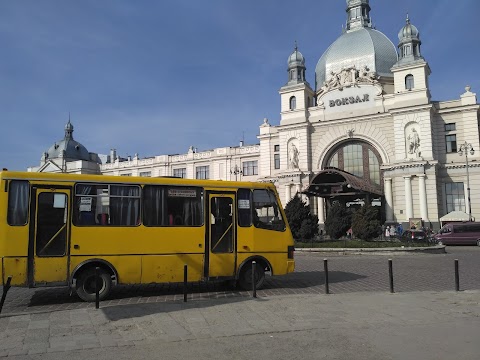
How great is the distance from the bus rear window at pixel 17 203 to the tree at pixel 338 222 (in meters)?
21.8

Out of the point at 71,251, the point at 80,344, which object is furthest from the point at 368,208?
the point at 80,344

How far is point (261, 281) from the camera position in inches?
459

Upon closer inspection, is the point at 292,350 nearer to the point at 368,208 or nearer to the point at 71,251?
the point at 71,251

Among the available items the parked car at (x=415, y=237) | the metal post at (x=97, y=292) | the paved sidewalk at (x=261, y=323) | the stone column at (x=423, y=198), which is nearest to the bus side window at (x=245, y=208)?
the paved sidewalk at (x=261, y=323)

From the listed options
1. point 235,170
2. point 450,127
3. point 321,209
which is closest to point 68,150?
point 235,170

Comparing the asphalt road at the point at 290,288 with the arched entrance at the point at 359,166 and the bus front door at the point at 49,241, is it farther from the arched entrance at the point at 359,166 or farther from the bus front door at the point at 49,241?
the arched entrance at the point at 359,166

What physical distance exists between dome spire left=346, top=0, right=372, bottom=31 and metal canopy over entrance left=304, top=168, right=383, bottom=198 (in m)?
26.7

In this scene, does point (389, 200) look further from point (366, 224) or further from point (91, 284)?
point (91, 284)

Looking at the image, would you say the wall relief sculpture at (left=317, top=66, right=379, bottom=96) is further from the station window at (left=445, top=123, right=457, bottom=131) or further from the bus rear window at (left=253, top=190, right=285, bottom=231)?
the bus rear window at (left=253, top=190, right=285, bottom=231)

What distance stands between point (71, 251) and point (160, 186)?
2.64m

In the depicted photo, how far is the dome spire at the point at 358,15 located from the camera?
54750 mm

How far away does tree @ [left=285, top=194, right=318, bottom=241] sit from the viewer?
90.0ft

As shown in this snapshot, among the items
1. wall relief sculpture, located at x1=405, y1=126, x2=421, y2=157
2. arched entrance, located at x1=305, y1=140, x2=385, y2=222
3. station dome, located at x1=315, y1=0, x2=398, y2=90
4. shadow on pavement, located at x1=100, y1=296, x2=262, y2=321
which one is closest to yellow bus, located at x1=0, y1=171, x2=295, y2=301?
shadow on pavement, located at x1=100, y1=296, x2=262, y2=321

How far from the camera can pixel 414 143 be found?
42.8 metres
